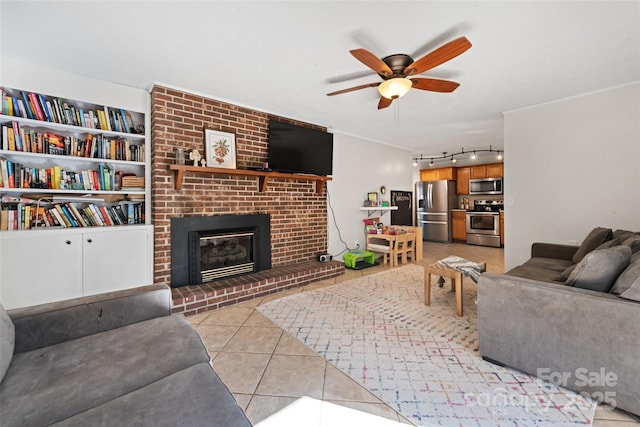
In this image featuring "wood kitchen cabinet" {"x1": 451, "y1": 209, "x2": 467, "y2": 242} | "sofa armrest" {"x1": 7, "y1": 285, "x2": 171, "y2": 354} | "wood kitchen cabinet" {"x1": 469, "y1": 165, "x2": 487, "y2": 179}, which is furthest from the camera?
"wood kitchen cabinet" {"x1": 451, "y1": 209, "x2": 467, "y2": 242}

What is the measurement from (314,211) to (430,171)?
16.5 feet

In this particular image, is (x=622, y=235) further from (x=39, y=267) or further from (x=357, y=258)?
(x=39, y=267)

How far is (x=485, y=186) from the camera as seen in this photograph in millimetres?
6777

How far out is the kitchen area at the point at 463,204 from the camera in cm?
653

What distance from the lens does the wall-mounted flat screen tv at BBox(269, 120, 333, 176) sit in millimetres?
3553

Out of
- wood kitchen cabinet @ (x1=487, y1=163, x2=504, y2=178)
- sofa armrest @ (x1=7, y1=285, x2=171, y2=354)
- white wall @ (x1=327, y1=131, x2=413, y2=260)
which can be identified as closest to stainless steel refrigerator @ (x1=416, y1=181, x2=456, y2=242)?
wood kitchen cabinet @ (x1=487, y1=163, x2=504, y2=178)

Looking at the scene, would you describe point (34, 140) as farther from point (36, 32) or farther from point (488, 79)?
point (488, 79)

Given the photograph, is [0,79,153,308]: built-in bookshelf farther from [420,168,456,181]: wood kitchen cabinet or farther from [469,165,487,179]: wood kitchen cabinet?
[469,165,487,179]: wood kitchen cabinet

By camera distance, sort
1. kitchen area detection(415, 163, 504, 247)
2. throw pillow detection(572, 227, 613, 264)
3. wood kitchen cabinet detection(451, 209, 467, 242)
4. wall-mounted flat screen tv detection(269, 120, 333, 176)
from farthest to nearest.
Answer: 1. wood kitchen cabinet detection(451, 209, 467, 242)
2. kitchen area detection(415, 163, 504, 247)
3. wall-mounted flat screen tv detection(269, 120, 333, 176)
4. throw pillow detection(572, 227, 613, 264)

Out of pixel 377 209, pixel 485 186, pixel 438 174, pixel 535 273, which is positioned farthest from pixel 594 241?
pixel 438 174

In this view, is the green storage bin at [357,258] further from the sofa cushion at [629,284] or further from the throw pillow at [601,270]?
the sofa cushion at [629,284]

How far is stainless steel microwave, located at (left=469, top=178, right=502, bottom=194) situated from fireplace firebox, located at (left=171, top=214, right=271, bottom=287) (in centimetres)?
583

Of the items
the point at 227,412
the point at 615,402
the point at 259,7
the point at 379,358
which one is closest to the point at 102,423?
the point at 227,412

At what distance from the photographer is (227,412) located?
2.62 ft
